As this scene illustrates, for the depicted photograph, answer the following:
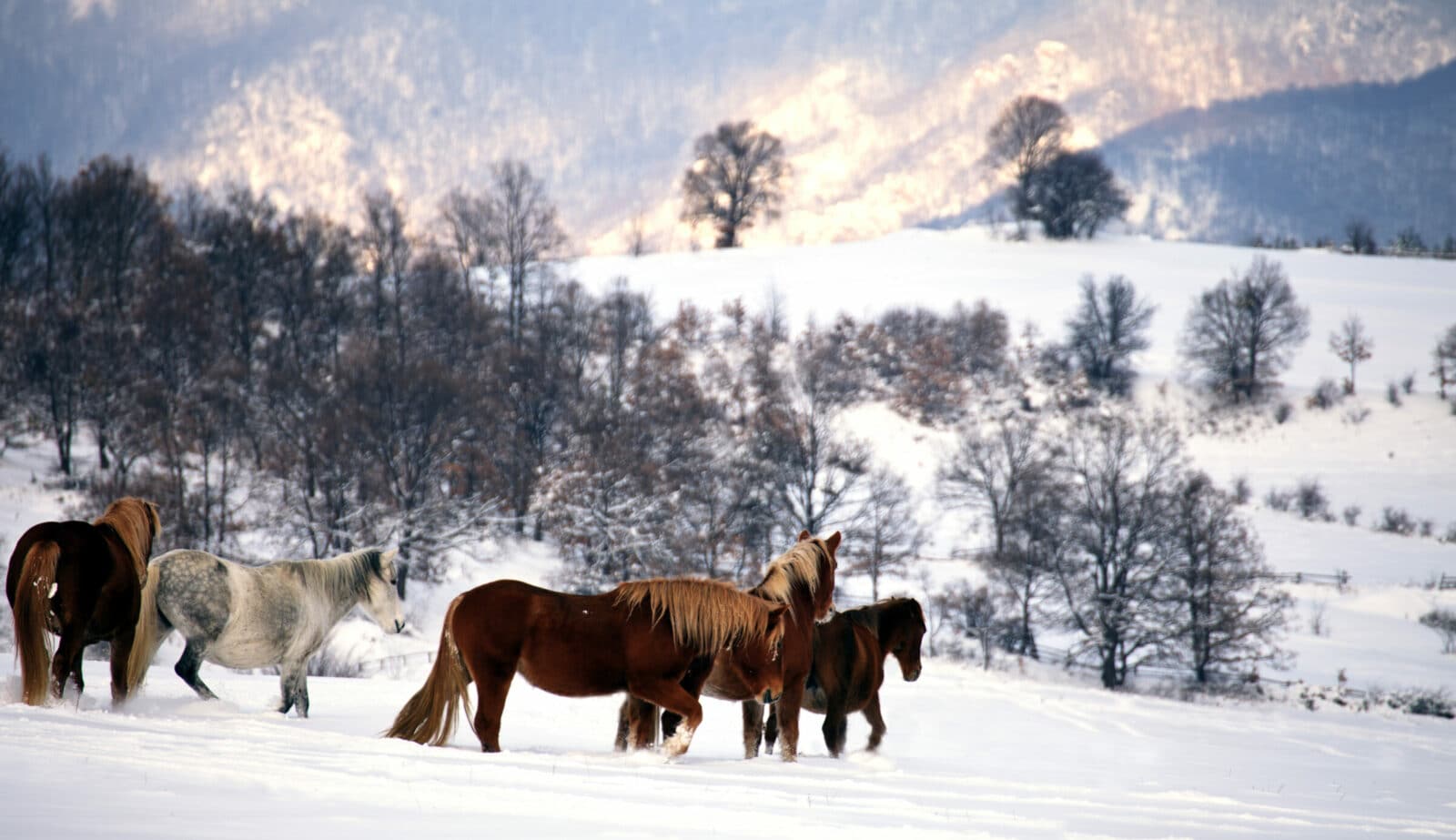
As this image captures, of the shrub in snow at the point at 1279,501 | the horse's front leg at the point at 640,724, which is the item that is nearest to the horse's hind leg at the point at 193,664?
the horse's front leg at the point at 640,724

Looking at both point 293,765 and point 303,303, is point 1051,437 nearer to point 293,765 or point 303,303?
A: point 303,303

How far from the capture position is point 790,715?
27.6 ft

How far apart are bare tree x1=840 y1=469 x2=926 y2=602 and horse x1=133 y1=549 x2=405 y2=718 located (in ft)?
85.7

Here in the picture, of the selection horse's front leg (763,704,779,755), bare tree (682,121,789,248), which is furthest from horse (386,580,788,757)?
bare tree (682,121,789,248)

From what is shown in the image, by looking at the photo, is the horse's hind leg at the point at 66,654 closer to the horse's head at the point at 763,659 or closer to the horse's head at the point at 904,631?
the horse's head at the point at 763,659

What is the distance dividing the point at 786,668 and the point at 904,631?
184 cm

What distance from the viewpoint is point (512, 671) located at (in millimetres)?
7695

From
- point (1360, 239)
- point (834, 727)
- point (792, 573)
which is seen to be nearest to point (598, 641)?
point (792, 573)

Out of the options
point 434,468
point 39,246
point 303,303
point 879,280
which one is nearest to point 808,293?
point 879,280

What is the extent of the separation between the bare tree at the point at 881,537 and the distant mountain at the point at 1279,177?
369 feet

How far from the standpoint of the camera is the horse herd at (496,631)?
762cm

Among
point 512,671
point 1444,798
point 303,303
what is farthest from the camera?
point 303,303

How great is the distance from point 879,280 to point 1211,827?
68.0m

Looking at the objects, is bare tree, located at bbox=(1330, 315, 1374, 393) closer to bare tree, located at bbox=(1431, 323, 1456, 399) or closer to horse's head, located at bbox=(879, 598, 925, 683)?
bare tree, located at bbox=(1431, 323, 1456, 399)
